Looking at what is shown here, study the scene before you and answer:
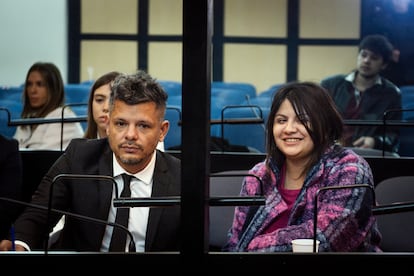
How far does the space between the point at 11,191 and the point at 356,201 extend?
0.95 metres

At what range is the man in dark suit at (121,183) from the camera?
5.21ft

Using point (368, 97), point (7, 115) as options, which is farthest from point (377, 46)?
point (7, 115)

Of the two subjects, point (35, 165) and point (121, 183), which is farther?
point (35, 165)

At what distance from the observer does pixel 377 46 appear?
439 centimetres

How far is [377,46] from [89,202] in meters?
3.09

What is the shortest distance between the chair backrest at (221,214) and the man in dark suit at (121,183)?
1.55 feet

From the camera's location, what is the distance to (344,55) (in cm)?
627

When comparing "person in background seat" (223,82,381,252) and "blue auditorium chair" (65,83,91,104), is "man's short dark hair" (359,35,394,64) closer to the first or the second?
"blue auditorium chair" (65,83,91,104)

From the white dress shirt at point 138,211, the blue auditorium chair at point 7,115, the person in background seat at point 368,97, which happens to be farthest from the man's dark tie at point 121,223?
the blue auditorium chair at point 7,115

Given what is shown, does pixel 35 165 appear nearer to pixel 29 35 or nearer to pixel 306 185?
pixel 306 185

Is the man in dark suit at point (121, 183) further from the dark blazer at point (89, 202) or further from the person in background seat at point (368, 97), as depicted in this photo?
the person in background seat at point (368, 97)

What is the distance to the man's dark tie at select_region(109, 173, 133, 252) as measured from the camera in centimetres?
151

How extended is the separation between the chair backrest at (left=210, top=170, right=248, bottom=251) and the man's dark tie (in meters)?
0.50

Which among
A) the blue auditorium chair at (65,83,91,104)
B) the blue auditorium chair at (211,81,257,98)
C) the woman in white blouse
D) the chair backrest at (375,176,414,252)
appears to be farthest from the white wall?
the chair backrest at (375,176,414,252)
